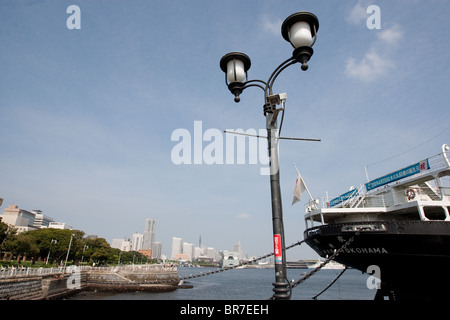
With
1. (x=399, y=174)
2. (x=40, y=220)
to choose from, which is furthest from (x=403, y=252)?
(x=40, y=220)

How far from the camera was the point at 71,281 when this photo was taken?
147ft

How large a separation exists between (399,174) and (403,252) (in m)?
5.29

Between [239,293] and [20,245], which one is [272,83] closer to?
[239,293]

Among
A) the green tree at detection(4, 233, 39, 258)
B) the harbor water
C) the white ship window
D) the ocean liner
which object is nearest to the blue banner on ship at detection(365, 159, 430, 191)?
the ocean liner

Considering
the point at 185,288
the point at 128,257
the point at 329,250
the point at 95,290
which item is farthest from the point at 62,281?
the point at 128,257

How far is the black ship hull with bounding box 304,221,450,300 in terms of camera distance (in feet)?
43.1

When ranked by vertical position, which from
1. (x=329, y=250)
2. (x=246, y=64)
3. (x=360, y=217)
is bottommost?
(x=329, y=250)

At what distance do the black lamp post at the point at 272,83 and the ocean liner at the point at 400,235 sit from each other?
12.5 m

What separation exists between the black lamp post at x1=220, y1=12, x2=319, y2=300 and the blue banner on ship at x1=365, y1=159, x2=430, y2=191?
49.8 feet

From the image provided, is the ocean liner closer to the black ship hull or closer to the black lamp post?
the black ship hull
